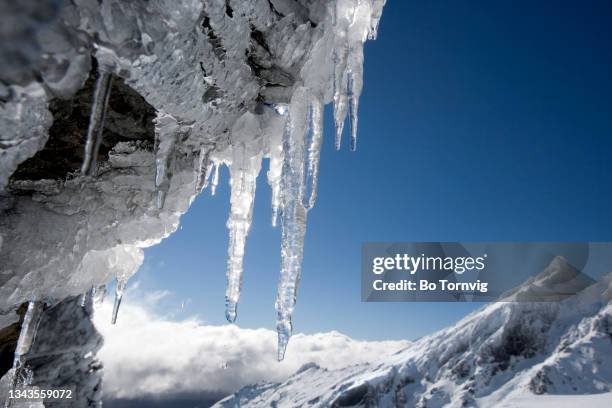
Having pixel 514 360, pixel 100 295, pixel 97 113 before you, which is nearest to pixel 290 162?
pixel 97 113

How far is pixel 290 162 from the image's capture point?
5312 mm

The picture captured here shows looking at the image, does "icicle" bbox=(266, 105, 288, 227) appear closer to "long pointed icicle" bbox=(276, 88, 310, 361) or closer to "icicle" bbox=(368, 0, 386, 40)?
"long pointed icicle" bbox=(276, 88, 310, 361)

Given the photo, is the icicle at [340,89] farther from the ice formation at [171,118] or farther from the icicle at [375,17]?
the icicle at [375,17]

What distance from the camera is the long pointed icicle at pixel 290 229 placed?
529cm

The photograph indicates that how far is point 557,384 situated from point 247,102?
102 metres

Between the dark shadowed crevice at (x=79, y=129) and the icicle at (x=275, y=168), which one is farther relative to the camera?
the icicle at (x=275, y=168)

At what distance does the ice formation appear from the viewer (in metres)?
2.60

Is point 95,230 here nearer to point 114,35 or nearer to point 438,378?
point 114,35

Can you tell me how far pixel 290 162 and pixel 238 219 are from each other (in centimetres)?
157

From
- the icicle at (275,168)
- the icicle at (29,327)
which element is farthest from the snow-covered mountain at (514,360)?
the icicle at (29,327)

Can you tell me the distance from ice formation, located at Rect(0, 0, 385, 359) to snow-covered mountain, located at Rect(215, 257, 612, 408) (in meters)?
90.0

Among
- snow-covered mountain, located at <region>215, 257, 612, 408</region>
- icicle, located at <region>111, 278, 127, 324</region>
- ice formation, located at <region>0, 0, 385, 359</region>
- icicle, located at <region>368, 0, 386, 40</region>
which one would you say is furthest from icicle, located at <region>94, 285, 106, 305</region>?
snow-covered mountain, located at <region>215, 257, 612, 408</region>

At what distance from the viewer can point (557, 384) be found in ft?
268

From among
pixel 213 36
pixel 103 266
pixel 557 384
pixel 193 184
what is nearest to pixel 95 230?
pixel 193 184
